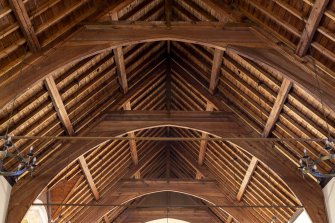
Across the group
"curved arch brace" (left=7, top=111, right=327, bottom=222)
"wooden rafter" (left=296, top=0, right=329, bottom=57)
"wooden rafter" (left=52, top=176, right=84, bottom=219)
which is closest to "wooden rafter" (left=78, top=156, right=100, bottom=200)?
"wooden rafter" (left=52, top=176, right=84, bottom=219)

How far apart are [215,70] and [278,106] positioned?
1.66 meters

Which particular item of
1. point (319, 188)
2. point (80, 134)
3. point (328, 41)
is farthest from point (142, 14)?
point (319, 188)

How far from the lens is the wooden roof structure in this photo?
648 cm

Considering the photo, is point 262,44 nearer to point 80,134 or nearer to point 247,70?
point 247,70

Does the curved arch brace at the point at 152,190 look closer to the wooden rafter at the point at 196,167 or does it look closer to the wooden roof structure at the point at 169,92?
the wooden roof structure at the point at 169,92

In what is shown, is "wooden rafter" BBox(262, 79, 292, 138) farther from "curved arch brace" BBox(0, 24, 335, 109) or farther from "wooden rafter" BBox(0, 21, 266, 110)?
"wooden rafter" BBox(0, 21, 266, 110)

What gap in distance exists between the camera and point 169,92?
11117mm

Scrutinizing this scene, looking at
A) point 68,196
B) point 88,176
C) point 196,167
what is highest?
point 196,167

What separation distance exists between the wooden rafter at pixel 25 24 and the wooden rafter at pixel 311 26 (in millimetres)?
4191

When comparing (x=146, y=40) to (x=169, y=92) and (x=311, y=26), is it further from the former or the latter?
(x=169, y=92)

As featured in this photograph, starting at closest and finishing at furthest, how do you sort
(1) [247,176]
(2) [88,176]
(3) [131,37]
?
(3) [131,37], (1) [247,176], (2) [88,176]

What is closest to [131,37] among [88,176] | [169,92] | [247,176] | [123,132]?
[123,132]

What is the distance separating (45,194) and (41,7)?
6043 mm

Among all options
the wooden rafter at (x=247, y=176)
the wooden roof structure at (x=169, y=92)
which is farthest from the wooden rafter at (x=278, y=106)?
the wooden rafter at (x=247, y=176)
